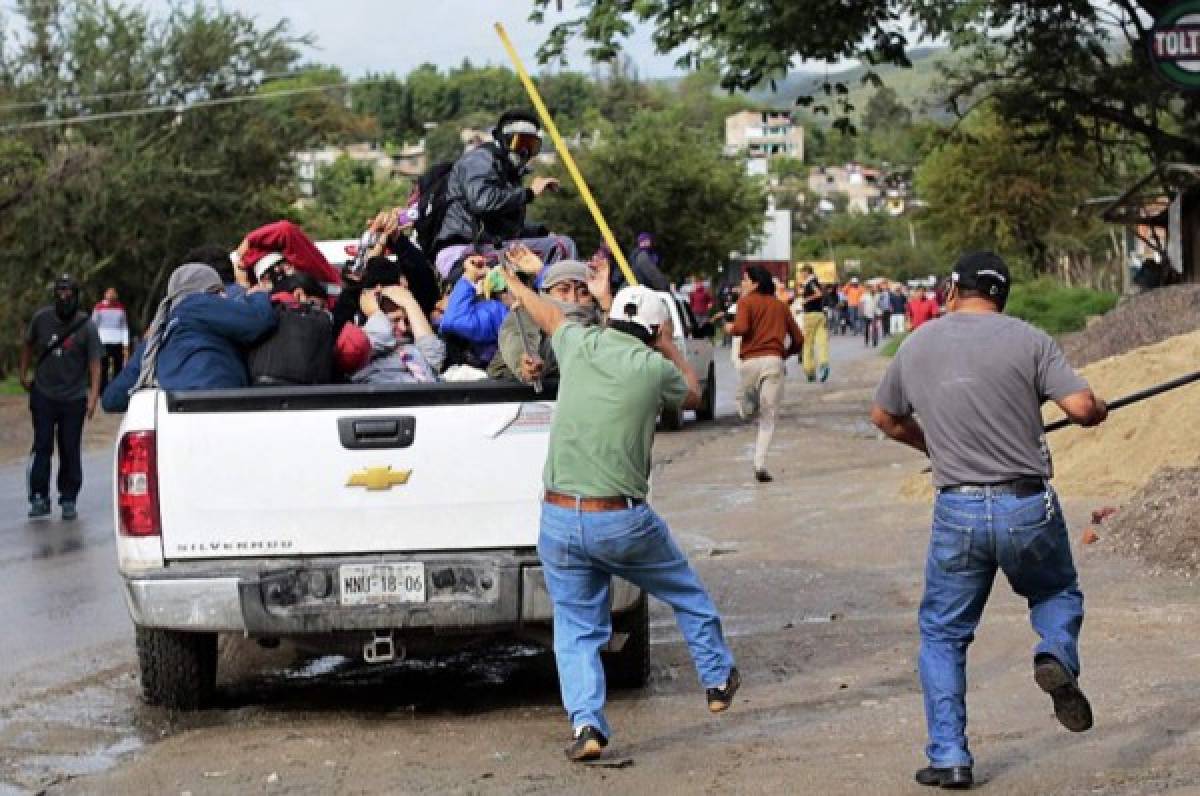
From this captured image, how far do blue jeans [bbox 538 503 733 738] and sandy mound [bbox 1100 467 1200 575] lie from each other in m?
4.67

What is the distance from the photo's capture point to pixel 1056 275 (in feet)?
215

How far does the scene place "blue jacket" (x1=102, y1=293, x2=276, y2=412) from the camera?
920 cm

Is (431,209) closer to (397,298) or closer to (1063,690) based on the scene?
(397,298)

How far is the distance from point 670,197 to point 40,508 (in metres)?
63.8

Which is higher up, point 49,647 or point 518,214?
point 518,214

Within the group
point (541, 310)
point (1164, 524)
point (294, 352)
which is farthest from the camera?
point (1164, 524)

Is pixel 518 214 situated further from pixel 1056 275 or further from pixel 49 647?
pixel 1056 275

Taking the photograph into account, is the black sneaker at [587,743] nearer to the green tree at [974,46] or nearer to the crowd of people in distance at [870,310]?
the green tree at [974,46]

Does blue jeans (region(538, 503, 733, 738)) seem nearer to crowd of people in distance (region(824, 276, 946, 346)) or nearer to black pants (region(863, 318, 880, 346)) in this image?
crowd of people in distance (region(824, 276, 946, 346))

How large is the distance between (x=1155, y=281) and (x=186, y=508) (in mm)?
30240

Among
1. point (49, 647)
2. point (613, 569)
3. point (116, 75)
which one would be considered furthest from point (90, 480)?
point (116, 75)

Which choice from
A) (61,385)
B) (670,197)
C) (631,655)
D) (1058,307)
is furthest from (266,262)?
(670,197)

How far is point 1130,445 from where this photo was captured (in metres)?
16.2

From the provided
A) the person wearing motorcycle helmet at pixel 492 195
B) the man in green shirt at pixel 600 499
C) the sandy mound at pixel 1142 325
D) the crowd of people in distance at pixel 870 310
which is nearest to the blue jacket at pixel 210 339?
the man in green shirt at pixel 600 499
